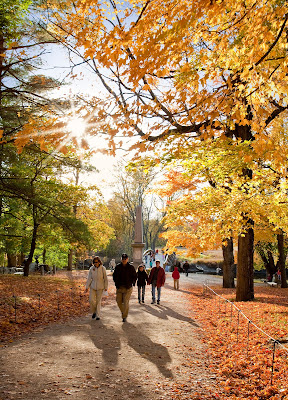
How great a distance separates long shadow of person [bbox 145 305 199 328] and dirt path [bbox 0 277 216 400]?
135 cm

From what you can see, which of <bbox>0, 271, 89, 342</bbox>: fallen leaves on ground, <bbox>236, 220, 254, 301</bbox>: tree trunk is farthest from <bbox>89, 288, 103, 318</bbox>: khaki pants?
<bbox>236, 220, 254, 301</bbox>: tree trunk

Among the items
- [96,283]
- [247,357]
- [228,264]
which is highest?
[96,283]

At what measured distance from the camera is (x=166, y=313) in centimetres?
1053

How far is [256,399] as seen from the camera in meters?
4.34

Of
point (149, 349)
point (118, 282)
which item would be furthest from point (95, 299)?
point (149, 349)

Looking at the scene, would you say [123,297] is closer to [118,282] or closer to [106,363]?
[118,282]

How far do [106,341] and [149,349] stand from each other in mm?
902

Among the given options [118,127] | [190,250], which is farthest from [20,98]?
[190,250]

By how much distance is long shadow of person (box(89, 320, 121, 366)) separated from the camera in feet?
18.5

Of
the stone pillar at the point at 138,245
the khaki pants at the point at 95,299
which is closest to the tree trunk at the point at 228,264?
the stone pillar at the point at 138,245

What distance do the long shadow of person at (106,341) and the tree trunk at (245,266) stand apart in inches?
248

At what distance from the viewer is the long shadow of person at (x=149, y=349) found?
214 inches

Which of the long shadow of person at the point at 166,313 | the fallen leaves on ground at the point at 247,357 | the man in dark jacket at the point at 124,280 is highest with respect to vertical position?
the man in dark jacket at the point at 124,280

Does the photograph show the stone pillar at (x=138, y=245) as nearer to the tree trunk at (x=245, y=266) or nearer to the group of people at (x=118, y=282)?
the tree trunk at (x=245, y=266)
